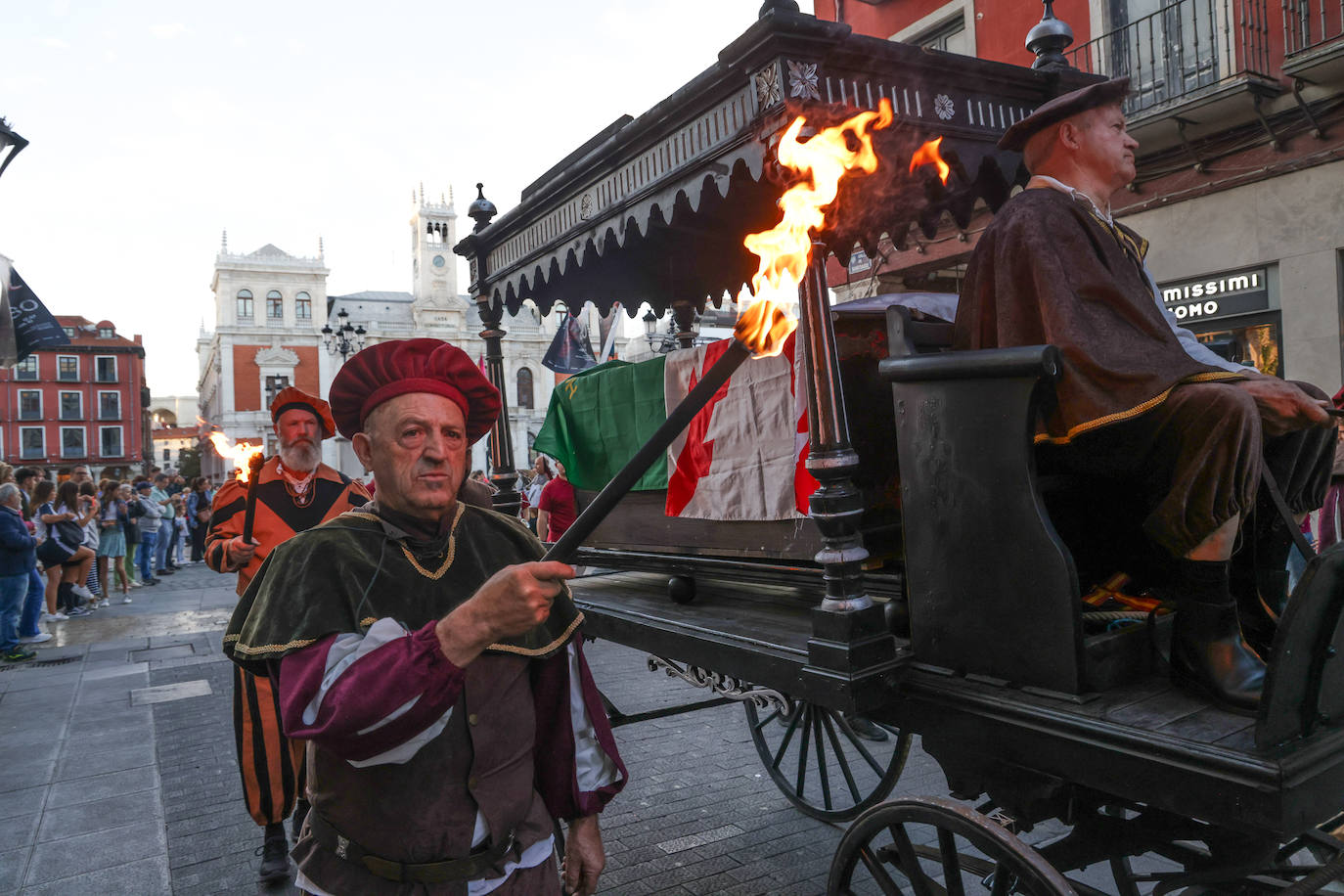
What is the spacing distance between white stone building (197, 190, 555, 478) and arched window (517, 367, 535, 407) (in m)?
0.07

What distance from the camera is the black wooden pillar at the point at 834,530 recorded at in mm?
2449

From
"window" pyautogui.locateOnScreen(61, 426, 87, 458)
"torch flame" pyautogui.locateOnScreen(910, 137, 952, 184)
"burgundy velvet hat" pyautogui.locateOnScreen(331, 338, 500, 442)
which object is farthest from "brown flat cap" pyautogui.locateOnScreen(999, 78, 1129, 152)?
"window" pyautogui.locateOnScreen(61, 426, 87, 458)

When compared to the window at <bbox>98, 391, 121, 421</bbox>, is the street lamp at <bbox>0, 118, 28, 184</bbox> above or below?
below

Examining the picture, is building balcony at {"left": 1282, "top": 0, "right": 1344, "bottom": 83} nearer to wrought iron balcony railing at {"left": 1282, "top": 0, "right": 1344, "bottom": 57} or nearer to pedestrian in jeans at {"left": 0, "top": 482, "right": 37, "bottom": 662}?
wrought iron balcony railing at {"left": 1282, "top": 0, "right": 1344, "bottom": 57}

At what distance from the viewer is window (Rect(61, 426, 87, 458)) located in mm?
58531

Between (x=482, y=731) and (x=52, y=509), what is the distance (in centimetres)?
1165

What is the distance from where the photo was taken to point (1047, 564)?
2121mm

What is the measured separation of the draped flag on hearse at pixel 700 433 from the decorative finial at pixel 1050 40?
1.67 metres

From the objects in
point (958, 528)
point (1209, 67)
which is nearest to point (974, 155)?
point (958, 528)

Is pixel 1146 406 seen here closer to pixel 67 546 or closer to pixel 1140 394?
pixel 1140 394

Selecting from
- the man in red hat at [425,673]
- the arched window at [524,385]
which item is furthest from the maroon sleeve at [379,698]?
the arched window at [524,385]

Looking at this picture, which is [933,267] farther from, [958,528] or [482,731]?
[482,731]

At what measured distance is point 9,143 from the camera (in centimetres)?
629

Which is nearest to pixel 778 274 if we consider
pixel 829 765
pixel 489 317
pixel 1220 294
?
pixel 829 765
